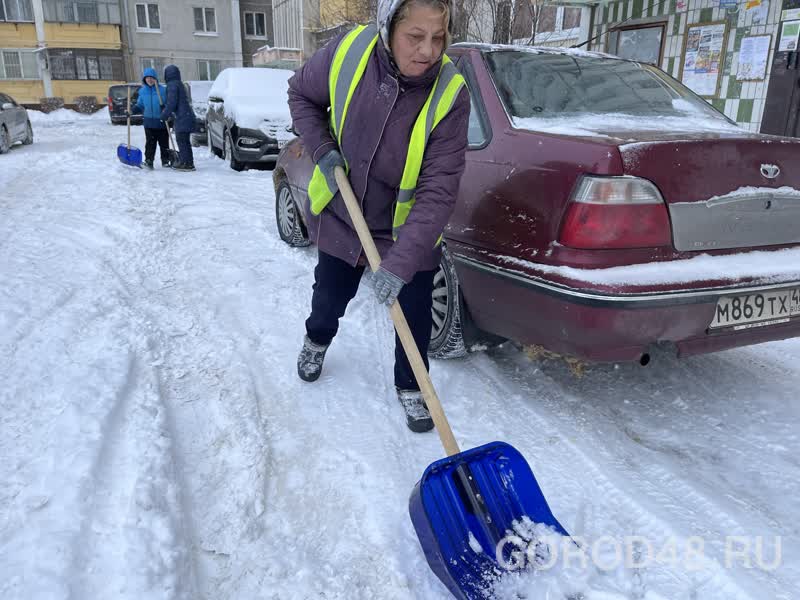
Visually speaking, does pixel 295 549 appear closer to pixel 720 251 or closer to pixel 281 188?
pixel 720 251

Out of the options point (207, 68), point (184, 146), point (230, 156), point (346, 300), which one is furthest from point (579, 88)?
point (207, 68)

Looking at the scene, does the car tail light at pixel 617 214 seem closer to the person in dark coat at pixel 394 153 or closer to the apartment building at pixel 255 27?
the person in dark coat at pixel 394 153

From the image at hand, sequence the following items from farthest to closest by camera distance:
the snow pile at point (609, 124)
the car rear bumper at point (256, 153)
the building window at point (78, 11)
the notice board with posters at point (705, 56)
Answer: the building window at point (78, 11) < the car rear bumper at point (256, 153) < the notice board with posters at point (705, 56) < the snow pile at point (609, 124)

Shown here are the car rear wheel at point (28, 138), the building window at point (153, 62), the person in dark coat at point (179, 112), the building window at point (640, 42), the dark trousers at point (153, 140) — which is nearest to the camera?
the building window at point (640, 42)

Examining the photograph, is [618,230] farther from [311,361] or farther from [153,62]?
[153,62]

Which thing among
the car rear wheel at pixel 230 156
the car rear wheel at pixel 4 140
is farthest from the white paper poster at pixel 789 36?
the car rear wheel at pixel 4 140

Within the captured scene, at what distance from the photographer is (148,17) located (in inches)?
1390

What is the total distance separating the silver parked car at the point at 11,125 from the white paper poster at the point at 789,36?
13.0 m

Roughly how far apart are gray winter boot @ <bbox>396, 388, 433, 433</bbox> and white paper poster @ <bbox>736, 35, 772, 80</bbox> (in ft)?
24.5

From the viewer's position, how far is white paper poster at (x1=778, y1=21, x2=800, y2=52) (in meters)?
7.20

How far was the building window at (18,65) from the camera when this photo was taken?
110 feet

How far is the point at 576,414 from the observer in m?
2.73

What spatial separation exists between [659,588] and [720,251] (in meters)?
1.29

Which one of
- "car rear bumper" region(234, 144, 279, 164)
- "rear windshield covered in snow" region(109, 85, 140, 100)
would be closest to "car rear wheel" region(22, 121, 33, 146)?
"car rear bumper" region(234, 144, 279, 164)
